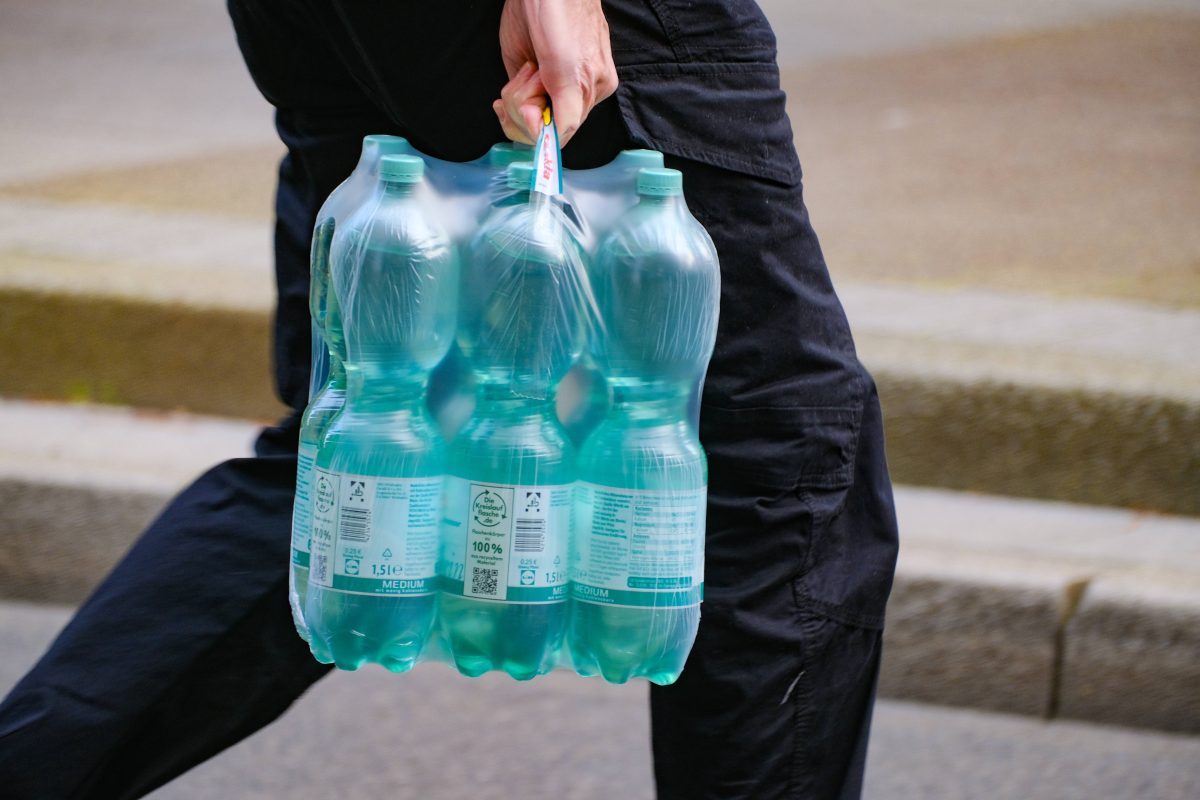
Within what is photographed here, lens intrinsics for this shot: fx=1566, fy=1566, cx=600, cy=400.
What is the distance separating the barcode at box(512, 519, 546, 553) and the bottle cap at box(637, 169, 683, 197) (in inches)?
13.7

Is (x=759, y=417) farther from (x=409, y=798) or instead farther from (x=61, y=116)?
(x=61, y=116)

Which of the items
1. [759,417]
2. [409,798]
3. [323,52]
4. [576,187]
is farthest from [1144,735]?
[323,52]

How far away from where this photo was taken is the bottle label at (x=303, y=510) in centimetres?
163

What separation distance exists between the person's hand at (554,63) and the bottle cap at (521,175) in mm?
33

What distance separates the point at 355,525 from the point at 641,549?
28 cm

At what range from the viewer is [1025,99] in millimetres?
7754

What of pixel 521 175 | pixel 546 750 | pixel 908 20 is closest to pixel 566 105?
pixel 521 175

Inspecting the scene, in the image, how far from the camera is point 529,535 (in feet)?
4.95

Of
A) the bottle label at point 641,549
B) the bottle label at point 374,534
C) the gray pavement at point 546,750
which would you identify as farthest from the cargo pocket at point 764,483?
the gray pavement at point 546,750

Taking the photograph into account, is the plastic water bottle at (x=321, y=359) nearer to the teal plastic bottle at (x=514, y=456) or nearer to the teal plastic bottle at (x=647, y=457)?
the teal plastic bottle at (x=514, y=456)

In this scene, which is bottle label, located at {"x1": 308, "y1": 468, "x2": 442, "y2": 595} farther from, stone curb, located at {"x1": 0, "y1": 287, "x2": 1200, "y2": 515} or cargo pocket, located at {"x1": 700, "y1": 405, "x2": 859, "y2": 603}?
stone curb, located at {"x1": 0, "y1": 287, "x2": 1200, "y2": 515}

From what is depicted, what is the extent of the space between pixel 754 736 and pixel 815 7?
32.1ft

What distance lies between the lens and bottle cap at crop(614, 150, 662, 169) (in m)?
1.58

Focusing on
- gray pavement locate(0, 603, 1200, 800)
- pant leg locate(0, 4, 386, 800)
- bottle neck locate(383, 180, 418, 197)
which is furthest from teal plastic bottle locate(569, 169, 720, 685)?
gray pavement locate(0, 603, 1200, 800)
